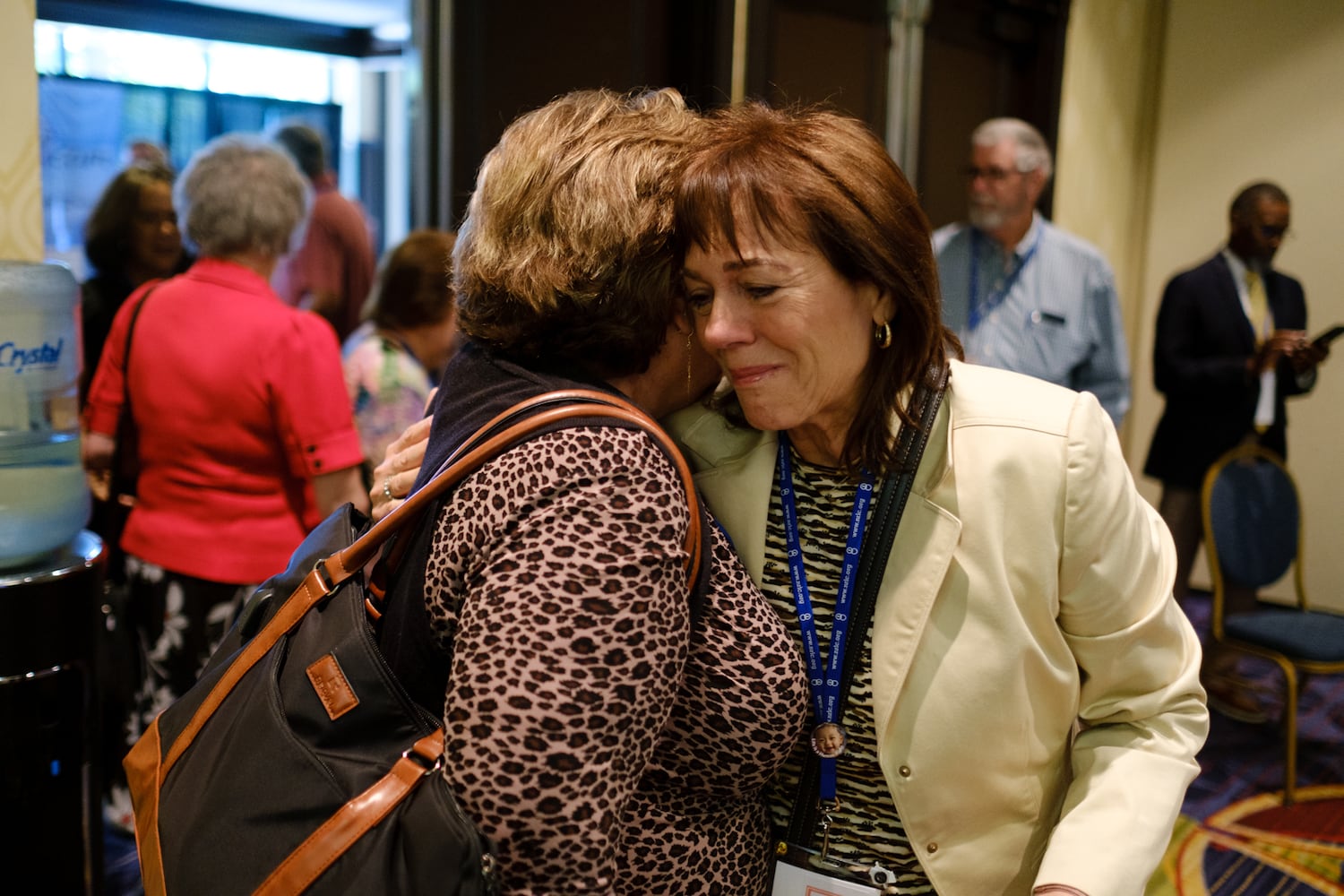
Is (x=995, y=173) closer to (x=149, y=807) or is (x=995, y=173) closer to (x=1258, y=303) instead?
(x=1258, y=303)

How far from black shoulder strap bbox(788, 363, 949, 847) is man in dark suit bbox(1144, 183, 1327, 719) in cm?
378

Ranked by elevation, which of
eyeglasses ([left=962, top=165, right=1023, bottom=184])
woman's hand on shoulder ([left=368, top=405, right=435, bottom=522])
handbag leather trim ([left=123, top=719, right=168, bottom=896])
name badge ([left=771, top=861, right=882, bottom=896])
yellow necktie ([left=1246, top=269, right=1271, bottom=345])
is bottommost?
name badge ([left=771, top=861, right=882, bottom=896])

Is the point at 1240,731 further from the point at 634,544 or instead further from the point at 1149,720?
the point at 634,544

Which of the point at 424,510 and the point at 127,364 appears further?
the point at 127,364

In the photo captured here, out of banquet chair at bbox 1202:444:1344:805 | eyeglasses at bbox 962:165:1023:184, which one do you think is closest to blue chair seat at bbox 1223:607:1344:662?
banquet chair at bbox 1202:444:1344:805

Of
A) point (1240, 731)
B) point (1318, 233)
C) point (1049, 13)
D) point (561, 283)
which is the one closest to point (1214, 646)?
point (1240, 731)

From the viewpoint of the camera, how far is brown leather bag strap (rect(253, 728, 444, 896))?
983mm

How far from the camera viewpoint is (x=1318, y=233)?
19.8 ft

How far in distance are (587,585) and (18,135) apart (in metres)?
2.01

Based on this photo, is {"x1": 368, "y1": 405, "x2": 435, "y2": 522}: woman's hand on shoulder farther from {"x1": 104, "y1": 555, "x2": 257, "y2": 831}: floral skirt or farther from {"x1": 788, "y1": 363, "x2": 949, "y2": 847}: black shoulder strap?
{"x1": 104, "y1": 555, "x2": 257, "y2": 831}: floral skirt

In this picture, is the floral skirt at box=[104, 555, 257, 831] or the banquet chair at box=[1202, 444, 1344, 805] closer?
the floral skirt at box=[104, 555, 257, 831]

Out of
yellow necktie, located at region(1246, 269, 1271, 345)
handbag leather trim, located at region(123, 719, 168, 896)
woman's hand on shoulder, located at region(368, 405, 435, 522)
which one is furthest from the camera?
yellow necktie, located at region(1246, 269, 1271, 345)

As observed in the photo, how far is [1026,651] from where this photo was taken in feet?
4.35

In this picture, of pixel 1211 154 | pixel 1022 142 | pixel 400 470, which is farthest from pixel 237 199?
pixel 1211 154
